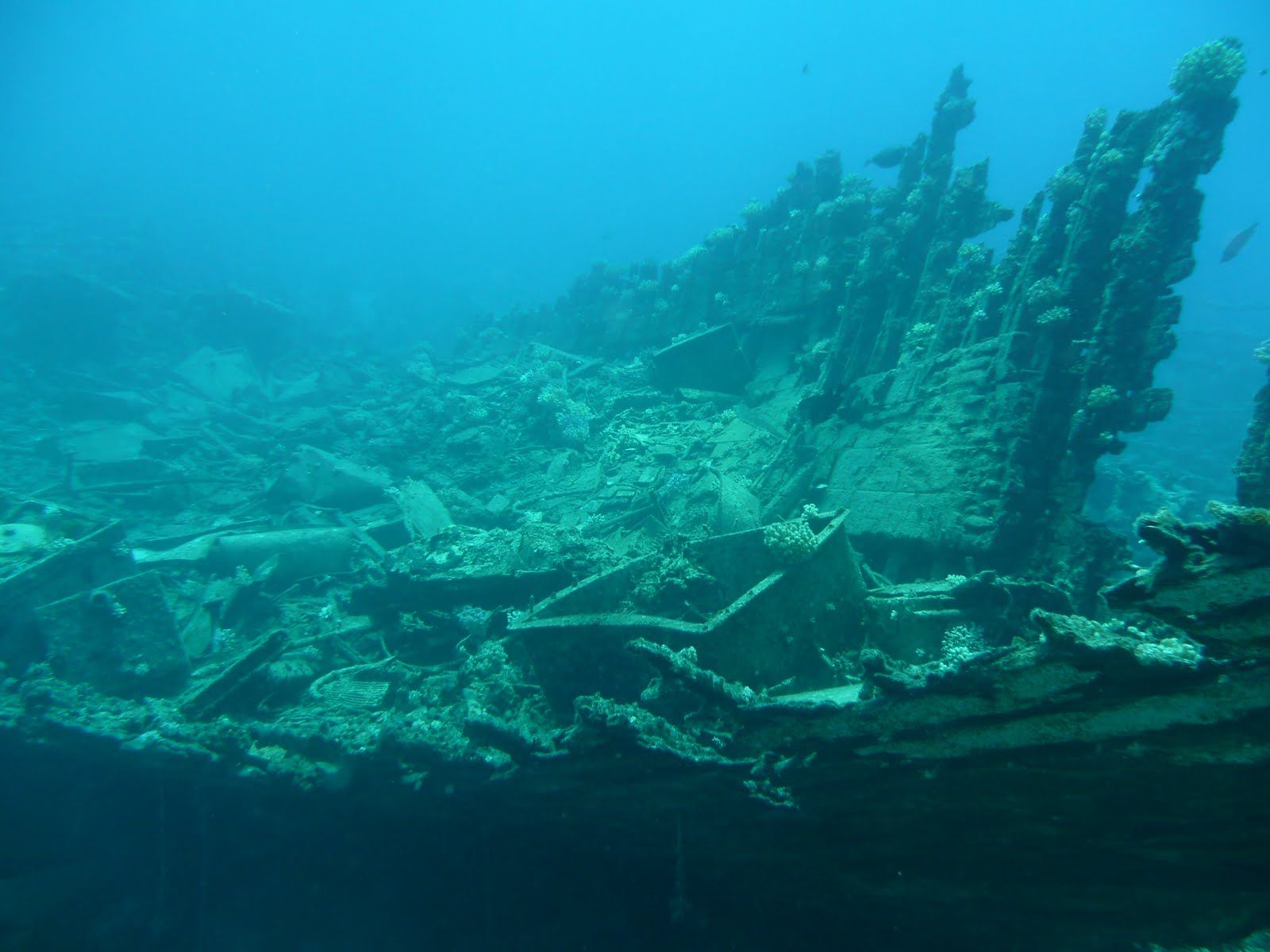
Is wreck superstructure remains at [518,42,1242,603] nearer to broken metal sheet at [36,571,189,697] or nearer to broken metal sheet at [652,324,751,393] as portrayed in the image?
broken metal sheet at [652,324,751,393]

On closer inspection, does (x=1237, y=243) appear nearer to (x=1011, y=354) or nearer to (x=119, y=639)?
(x=1011, y=354)

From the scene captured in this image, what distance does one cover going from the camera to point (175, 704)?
22.4 ft

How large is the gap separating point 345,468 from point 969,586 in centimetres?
1429

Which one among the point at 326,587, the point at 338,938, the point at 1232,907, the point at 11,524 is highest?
the point at 1232,907

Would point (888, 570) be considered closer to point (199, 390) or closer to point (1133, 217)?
point (1133, 217)

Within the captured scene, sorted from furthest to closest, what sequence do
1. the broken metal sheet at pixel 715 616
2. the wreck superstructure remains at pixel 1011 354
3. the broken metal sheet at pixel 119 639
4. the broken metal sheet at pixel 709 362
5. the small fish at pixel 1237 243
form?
the small fish at pixel 1237 243
the broken metal sheet at pixel 709 362
the wreck superstructure remains at pixel 1011 354
the broken metal sheet at pixel 119 639
the broken metal sheet at pixel 715 616

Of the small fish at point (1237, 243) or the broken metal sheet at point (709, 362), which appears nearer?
the broken metal sheet at point (709, 362)

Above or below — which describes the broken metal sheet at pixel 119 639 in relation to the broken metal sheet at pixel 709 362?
below

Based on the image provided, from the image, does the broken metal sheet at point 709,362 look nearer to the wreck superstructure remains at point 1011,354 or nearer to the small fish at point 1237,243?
the wreck superstructure remains at point 1011,354

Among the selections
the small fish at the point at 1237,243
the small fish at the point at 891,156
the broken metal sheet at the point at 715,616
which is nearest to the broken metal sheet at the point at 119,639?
the broken metal sheet at the point at 715,616

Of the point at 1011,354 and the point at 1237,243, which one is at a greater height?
the point at 1237,243

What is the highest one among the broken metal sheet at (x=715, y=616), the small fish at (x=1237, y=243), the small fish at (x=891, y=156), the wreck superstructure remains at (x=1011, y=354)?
the small fish at (x=1237, y=243)

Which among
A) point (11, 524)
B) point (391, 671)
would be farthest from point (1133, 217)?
point (11, 524)

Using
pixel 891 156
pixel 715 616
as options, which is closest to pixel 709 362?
pixel 891 156
